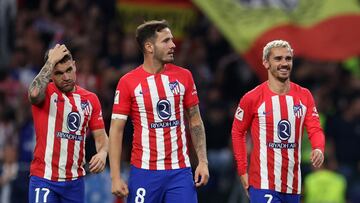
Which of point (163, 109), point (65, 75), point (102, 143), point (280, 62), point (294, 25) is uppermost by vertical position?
point (294, 25)

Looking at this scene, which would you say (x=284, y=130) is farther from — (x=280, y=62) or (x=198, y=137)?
(x=198, y=137)

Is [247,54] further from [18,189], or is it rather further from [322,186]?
[18,189]

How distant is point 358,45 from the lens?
18.9 m

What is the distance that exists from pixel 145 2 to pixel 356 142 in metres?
3.97

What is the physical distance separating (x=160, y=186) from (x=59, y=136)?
3.68 feet

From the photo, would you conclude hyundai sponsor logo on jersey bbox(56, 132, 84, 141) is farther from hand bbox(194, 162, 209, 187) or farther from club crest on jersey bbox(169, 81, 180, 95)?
hand bbox(194, 162, 209, 187)

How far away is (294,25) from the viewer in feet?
61.2

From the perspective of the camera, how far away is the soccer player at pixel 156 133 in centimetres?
1239

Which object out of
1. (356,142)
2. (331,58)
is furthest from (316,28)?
(356,142)

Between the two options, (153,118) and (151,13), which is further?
(151,13)

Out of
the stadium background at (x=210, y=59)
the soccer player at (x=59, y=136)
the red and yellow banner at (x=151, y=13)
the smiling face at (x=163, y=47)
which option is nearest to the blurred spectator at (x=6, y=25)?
the stadium background at (x=210, y=59)

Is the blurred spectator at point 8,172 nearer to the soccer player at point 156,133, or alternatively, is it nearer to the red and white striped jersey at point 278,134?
the soccer player at point 156,133

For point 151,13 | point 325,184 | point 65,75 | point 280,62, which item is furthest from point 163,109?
point 151,13

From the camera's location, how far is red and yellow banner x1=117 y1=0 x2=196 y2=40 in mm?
19922
